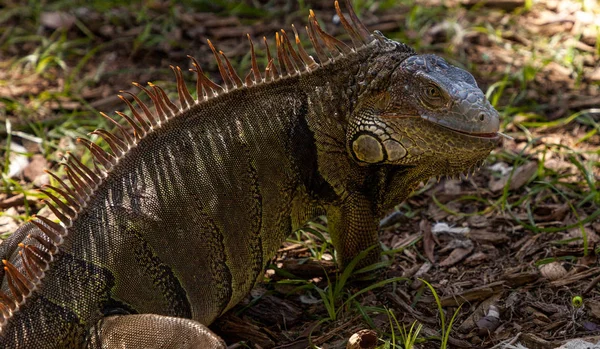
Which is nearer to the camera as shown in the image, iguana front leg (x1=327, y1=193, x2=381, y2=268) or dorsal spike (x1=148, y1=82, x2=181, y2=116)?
dorsal spike (x1=148, y1=82, x2=181, y2=116)

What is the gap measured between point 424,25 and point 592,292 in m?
4.64

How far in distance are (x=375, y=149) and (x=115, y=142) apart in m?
1.51

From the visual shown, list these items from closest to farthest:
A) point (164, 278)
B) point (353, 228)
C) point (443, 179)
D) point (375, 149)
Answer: point (164, 278), point (375, 149), point (353, 228), point (443, 179)

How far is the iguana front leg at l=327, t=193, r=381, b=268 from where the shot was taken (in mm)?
4754

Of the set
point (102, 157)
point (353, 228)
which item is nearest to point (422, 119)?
point (353, 228)

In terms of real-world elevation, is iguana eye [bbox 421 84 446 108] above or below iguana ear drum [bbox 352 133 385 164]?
above

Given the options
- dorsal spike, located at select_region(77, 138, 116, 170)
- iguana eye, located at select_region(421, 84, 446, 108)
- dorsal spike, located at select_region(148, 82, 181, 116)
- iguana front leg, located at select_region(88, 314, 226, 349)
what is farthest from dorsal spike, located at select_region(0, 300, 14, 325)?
iguana eye, located at select_region(421, 84, 446, 108)

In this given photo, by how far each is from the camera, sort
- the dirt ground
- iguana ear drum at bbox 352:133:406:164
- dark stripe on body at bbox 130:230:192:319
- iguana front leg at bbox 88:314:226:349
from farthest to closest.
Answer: the dirt ground
iguana ear drum at bbox 352:133:406:164
dark stripe on body at bbox 130:230:192:319
iguana front leg at bbox 88:314:226:349

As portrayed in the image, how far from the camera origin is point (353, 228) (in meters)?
4.82

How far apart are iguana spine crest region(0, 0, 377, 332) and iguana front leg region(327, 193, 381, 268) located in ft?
2.95

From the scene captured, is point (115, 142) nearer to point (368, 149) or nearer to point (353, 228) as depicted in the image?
point (368, 149)

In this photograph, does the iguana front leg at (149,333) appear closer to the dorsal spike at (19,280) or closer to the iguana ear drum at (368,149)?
the dorsal spike at (19,280)

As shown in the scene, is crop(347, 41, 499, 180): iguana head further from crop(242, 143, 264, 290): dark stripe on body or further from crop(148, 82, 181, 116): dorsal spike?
crop(148, 82, 181, 116): dorsal spike

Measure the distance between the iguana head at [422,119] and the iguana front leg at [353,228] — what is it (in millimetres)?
342
